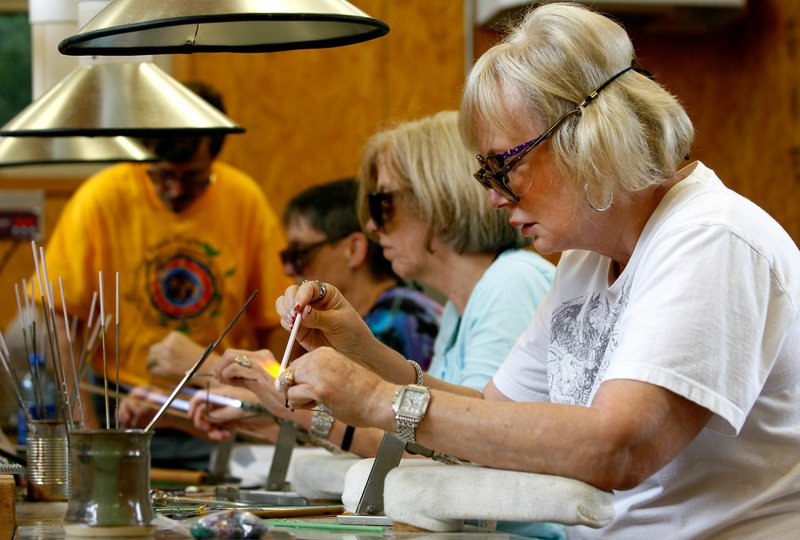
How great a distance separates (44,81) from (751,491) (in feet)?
6.44

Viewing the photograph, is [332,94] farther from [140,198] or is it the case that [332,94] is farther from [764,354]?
[764,354]

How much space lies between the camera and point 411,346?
3031 mm

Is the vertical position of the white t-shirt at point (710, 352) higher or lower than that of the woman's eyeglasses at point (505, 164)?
lower

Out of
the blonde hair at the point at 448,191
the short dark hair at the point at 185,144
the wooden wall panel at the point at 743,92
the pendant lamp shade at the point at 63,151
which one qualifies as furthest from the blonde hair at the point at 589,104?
the wooden wall panel at the point at 743,92

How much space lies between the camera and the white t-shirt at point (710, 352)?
1.53 m

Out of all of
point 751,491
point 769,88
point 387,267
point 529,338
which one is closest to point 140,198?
point 387,267

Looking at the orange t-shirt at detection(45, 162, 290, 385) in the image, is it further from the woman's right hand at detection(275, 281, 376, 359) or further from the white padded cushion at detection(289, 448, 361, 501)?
the woman's right hand at detection(275, 281, 376, 359)

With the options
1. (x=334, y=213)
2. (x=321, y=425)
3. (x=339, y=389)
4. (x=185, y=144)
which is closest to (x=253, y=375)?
(x=321, y=425)

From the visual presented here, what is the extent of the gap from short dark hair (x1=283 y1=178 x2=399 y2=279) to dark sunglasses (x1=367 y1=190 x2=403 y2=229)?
61 centimetres

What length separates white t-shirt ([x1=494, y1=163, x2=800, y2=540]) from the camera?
153 cm

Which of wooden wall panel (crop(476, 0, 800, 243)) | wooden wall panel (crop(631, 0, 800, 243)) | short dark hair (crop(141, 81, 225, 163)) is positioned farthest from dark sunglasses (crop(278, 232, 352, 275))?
wooden wall panel (crop(631, 0, 800, 243))

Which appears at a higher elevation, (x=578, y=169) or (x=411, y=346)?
(x=578, y=169)

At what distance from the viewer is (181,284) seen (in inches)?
149

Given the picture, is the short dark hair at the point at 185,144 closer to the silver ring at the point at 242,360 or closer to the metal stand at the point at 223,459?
the metal stand at the point at 223,459
